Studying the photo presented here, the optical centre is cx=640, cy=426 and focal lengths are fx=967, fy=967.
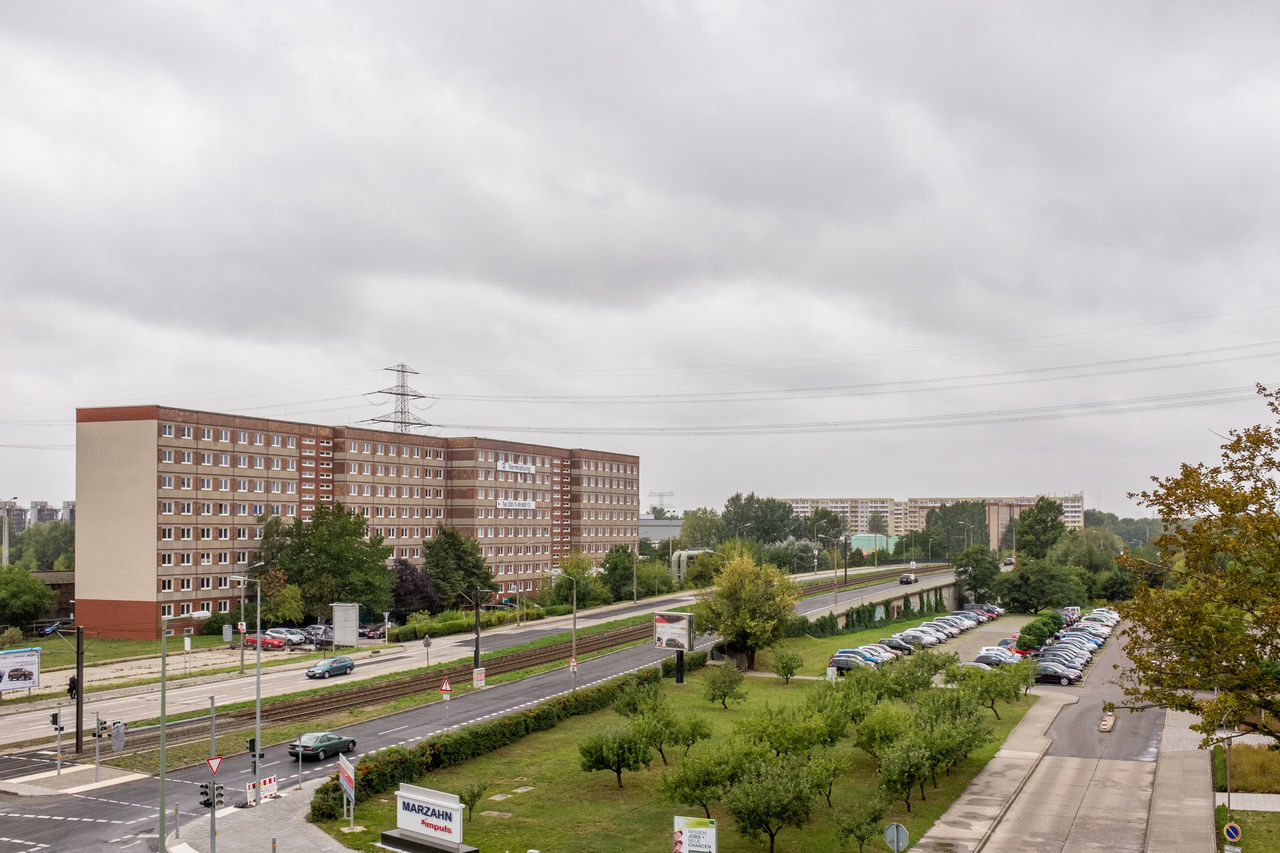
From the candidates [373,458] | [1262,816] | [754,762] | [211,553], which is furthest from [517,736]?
[373,458]

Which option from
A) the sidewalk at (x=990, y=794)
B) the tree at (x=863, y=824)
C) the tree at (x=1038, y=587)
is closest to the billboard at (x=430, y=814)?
the tree at (x=863, y=824)

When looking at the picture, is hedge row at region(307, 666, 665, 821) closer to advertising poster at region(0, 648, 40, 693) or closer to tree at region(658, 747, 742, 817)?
tree at region(658, 747, 742, 817)

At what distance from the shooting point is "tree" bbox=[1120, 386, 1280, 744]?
23688 mm

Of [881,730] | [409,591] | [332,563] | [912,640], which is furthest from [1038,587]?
[881,730]

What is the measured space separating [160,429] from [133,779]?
5043 cm

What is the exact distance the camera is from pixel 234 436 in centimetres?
9231

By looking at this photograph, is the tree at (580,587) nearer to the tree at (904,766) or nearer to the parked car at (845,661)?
the parked car at (845,661)

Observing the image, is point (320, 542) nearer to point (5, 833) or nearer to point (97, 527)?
point (97, 527)

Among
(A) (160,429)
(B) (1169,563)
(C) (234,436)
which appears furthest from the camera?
Answer: (C) (234,436)

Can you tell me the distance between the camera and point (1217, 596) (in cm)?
2431

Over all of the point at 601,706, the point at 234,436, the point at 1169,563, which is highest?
the point at 234,436

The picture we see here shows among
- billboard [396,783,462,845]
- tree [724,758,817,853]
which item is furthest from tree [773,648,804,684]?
billboard [396,783,462,845]

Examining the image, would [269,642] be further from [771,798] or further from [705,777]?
[771,798]

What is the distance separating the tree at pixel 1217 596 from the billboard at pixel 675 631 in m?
39.1
